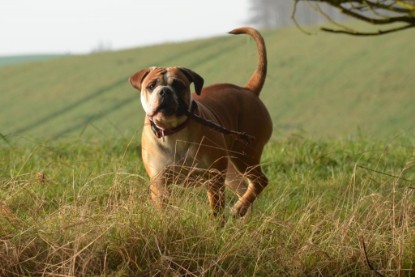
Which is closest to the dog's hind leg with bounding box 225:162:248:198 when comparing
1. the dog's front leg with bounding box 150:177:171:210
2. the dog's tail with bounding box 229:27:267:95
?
the dog's tail with bounding box 229:27:267:95

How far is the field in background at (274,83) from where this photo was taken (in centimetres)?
2686

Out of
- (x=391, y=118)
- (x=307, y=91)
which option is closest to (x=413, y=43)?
(x=307, y=91)

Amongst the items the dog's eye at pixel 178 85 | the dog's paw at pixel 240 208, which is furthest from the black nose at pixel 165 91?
the dog's paw at pixel 240 208

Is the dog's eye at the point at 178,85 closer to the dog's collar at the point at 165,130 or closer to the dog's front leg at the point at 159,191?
the dog's collar at the point at 165,130

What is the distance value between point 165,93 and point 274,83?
998 inches

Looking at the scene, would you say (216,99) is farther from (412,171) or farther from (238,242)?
(412,171)

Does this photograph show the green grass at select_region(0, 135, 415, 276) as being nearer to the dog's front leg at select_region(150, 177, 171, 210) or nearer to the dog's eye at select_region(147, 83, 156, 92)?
the dog's front leg at select_region(150, 177, 171, 210)

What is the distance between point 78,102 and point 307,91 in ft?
31.9

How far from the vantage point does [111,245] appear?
4.96 m

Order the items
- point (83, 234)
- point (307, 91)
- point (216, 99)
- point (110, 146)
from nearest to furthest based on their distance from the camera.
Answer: point (83, 234) → point (216, 99) → point (110, 146) → point (307, 91)

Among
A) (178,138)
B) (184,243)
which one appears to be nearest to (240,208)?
(178,138)

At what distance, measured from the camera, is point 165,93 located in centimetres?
597

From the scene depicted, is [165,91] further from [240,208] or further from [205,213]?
[240,208]

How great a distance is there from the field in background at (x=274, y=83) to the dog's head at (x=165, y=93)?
56.4 ft
